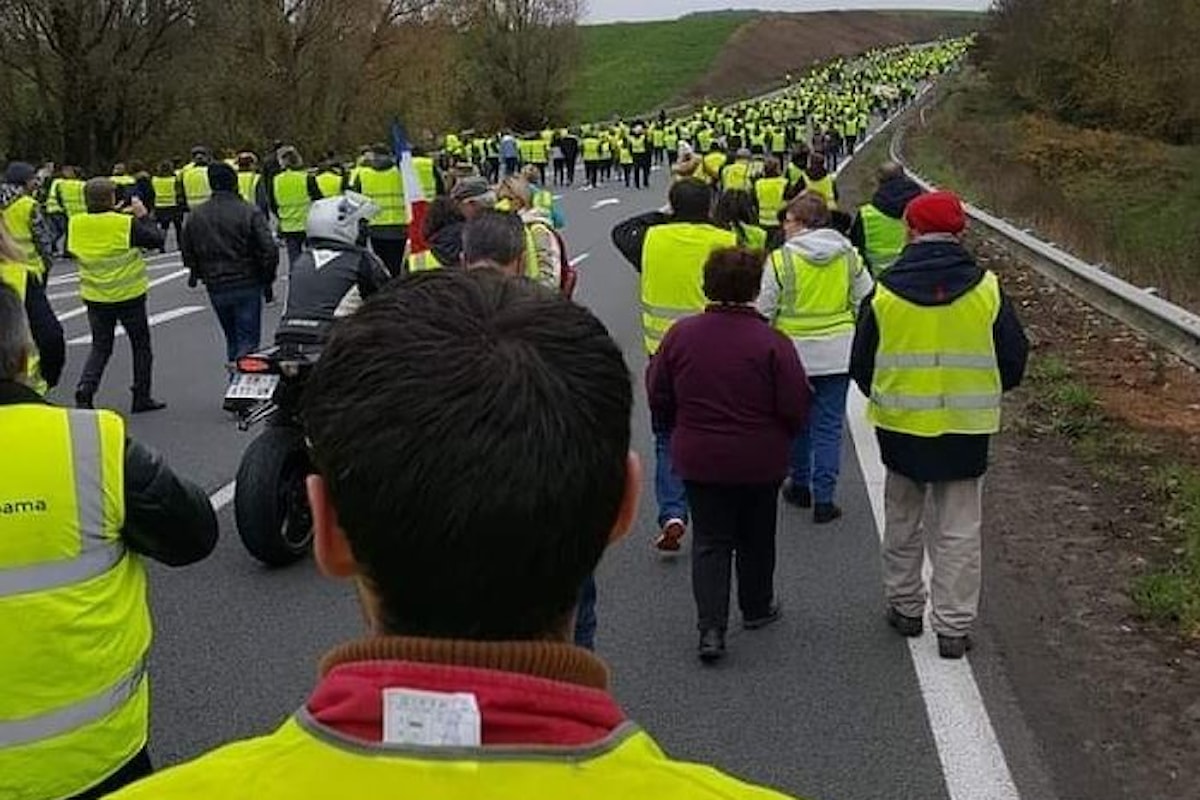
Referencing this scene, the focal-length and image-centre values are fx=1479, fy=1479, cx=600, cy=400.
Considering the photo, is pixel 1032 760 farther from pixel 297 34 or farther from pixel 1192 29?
pixel 297 34

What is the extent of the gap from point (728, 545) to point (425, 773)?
4807mm

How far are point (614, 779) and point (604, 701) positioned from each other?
95mm

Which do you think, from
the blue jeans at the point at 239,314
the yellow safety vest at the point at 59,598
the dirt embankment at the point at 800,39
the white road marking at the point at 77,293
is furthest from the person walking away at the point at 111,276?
the dirt embankment at the point at 800,39

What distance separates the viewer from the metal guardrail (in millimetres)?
9914

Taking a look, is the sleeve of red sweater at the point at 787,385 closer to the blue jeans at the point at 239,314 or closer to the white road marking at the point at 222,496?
the white road marking at the point at 222,496

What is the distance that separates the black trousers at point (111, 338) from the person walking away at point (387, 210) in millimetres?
4729

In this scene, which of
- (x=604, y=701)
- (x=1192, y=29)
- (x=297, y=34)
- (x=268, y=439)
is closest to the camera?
(x=604, y=701)

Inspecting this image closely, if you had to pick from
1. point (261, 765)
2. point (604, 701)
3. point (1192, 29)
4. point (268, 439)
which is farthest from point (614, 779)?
point (1192, 29)

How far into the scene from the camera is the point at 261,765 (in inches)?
55.2

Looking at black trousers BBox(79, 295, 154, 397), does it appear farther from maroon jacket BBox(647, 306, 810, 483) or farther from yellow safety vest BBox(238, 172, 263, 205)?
yellow safety vest BBox(238, 172, 263, 205)

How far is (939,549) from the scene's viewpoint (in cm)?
593

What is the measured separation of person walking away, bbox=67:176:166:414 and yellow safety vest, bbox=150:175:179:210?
48.0ft

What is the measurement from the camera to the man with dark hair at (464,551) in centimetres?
138

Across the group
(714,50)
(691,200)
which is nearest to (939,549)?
(691,200)
